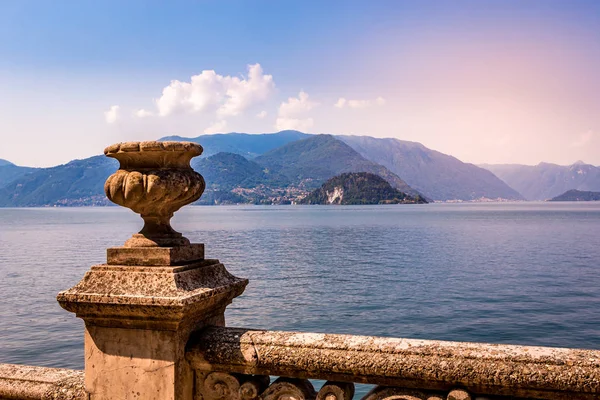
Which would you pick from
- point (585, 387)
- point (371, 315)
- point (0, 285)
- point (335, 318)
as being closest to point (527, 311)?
point (371, 315)

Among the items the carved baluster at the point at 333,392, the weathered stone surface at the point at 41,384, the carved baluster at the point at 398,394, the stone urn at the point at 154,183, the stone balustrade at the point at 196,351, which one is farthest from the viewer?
the weathered stone surface at the point at 41,384

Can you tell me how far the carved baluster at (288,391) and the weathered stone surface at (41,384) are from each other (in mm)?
1320

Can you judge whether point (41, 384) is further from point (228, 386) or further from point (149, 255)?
point (228, 386)

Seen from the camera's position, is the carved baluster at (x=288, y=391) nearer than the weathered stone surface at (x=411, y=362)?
No

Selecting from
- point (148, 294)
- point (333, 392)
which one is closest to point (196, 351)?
point (148, 294)

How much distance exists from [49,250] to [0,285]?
23.3 m

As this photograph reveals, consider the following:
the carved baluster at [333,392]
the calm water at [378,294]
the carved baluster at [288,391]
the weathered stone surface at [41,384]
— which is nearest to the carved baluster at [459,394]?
the carved baluster at [333,392]

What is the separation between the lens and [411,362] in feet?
10.2

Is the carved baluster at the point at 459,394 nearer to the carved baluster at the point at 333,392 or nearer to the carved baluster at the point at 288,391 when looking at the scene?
the carved baluster at the point at 333,392

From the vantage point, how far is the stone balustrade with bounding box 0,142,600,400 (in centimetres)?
300

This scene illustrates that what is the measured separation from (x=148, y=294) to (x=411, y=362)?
1.63 metres

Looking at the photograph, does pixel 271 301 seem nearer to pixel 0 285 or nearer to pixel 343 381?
pixel 0 285

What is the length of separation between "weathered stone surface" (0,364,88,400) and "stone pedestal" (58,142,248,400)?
0.28m

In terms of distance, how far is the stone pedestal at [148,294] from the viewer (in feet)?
11.5
